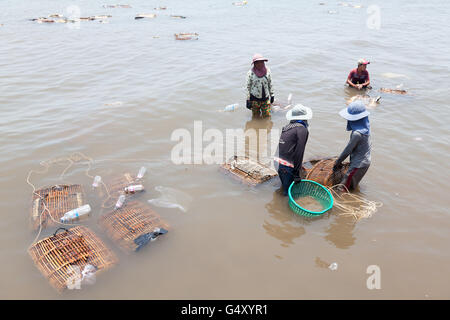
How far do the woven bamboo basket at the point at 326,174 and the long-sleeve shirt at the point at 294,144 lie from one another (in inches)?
22.0

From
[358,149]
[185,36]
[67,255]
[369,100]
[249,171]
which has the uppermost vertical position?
[185,36]

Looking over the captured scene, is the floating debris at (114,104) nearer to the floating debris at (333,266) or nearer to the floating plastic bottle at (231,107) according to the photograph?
the floating plastic bottle at (231,107)

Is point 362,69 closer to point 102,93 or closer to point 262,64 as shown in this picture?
point 262,64

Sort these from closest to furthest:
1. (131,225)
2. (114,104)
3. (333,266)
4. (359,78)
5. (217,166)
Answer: (333,266)
(131,225)
(217,166)
(114,104)
(359,78)

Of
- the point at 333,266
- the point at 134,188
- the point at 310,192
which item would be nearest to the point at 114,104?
the point at 134,188

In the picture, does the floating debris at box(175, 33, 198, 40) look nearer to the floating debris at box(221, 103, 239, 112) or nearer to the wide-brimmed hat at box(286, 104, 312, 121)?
the floating debris at box(221, 103, 239, 112)

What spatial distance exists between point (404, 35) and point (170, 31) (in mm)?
16888

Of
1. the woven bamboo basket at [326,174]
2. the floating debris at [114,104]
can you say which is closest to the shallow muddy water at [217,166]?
the floating debris at [114,104]

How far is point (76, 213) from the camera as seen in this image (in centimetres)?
468

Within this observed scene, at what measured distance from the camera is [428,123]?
801cm

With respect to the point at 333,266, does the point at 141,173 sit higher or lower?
higher

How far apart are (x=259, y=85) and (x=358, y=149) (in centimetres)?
354

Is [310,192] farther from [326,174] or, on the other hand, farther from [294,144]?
[294,144]

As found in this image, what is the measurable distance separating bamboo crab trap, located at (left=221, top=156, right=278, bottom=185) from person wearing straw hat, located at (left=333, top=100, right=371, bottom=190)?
54.5 inches
